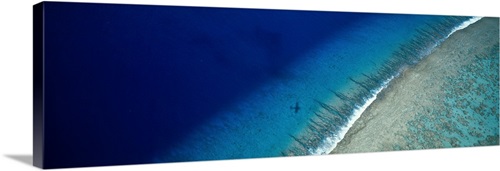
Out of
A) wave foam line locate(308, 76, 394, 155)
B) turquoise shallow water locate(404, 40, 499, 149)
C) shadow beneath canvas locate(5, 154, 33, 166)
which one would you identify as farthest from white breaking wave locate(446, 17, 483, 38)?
shadow beneath canvas locate(5, 154, 33, 166)

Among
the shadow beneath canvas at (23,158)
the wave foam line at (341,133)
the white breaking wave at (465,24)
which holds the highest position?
the white breaking wave at (465,24)

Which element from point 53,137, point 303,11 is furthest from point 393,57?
point 53,137

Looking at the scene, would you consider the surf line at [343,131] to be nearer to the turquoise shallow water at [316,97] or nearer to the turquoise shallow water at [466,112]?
the turquoise shallow water at [316,97]

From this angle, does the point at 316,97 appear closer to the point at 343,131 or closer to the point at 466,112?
the point at 343,131

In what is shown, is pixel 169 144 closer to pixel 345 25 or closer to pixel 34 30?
pixel 34 30

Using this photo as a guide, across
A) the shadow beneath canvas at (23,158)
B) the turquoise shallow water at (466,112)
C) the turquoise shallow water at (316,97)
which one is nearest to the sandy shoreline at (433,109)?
the turquoise shallow water at (466,112)

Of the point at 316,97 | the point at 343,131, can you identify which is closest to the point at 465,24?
the point at 343,131

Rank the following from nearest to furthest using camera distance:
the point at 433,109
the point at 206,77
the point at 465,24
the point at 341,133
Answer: the point at 206,77 → the point at 341,133 → the point at 433,109 → the point at 465,24
